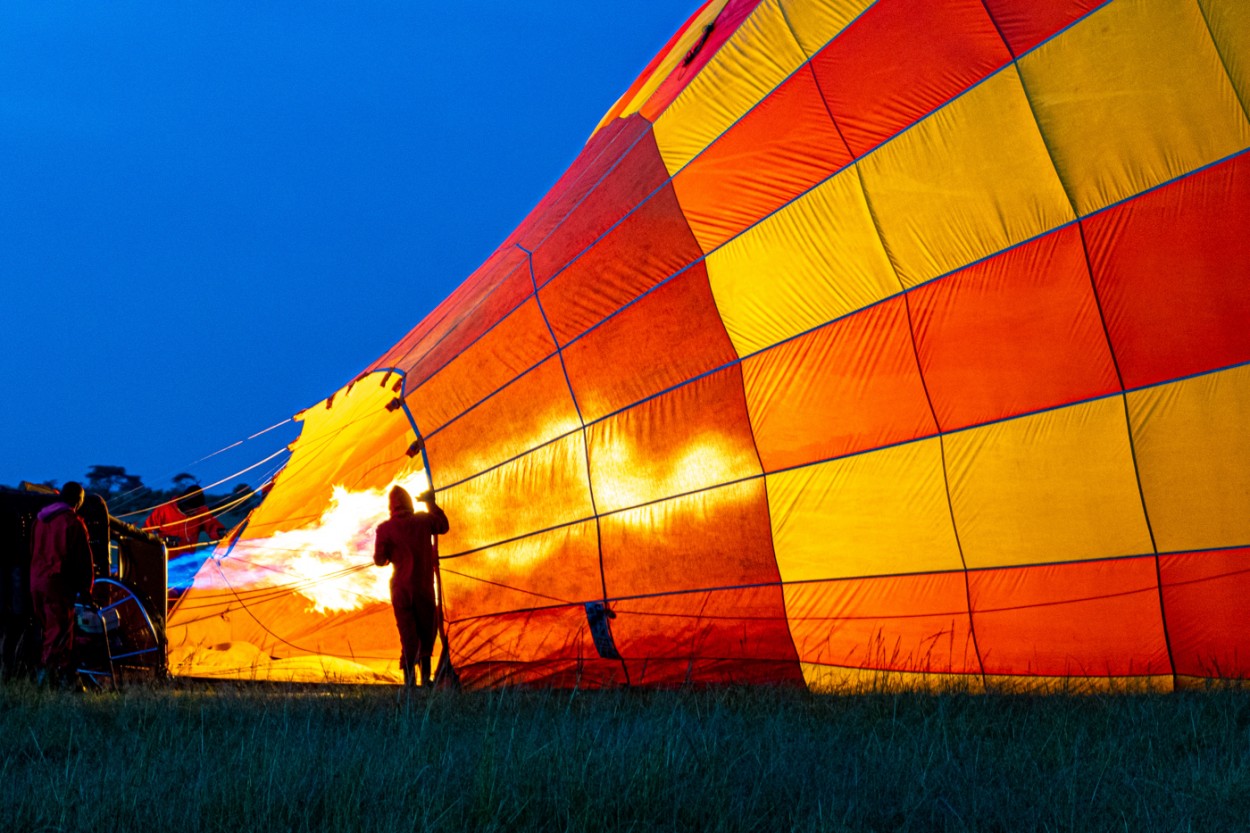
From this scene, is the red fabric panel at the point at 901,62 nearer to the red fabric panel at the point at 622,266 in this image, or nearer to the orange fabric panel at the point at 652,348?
the red fabric panel at the point at 622,266

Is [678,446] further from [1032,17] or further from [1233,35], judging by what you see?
[1233,35]

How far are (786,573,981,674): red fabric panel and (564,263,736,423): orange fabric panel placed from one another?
133 cm

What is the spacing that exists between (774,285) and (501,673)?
2.55 metres

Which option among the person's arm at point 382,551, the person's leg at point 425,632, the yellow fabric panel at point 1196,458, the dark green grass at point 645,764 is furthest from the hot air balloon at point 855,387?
the dark green grass at point 645,764

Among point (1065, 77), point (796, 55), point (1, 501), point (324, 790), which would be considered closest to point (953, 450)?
point (1065, 77)

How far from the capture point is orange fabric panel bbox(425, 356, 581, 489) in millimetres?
6980

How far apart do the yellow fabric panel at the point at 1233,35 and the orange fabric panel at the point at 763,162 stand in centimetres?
178

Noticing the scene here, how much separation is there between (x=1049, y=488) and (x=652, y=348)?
7.09 ft

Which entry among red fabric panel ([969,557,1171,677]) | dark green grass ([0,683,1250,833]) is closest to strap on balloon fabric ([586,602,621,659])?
dark green grass ([0,683,1250,833])

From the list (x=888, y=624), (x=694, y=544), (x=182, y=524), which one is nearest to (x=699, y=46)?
(x=694, y=544)

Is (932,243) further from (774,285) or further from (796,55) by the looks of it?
(796,55)

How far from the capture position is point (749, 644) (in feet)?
21.2

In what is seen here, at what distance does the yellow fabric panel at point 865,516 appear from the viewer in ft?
20.3

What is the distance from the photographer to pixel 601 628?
22.0 feet
